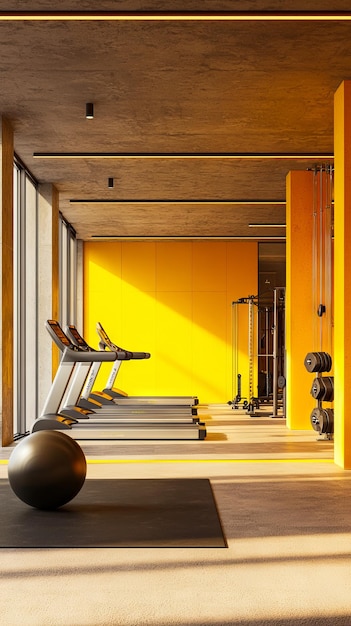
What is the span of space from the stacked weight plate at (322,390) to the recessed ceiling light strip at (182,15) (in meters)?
3.69

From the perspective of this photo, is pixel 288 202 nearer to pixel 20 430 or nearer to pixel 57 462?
pixel 20 430

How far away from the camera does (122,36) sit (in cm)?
593

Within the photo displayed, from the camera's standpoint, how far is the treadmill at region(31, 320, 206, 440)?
26.8ft

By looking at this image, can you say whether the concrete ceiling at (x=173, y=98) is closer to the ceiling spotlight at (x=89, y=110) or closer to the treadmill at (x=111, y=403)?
the ceiling spotlight at (x=89, y=110)

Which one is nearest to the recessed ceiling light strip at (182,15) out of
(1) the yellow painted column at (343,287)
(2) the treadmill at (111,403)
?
(1) the yellow painted column at (343,287)

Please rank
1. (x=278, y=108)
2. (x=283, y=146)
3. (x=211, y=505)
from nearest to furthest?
(x=211, y=505)
(x=278, y=108)
(x=283, y=146)

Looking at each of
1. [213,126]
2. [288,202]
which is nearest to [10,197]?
[213,126]

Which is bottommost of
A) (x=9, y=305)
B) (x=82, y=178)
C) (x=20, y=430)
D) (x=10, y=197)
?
(x=20, y=430)

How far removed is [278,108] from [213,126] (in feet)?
2.75

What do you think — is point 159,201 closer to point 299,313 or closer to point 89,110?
point 299,313

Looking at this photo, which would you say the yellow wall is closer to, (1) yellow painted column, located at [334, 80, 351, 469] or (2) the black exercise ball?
(1) yellow painted column, located at [334, 80, 351, 469]

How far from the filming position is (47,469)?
438 centimetres

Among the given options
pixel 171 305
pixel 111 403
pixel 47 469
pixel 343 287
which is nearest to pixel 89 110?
pixel 343 287

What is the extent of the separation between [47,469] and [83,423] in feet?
14.8
